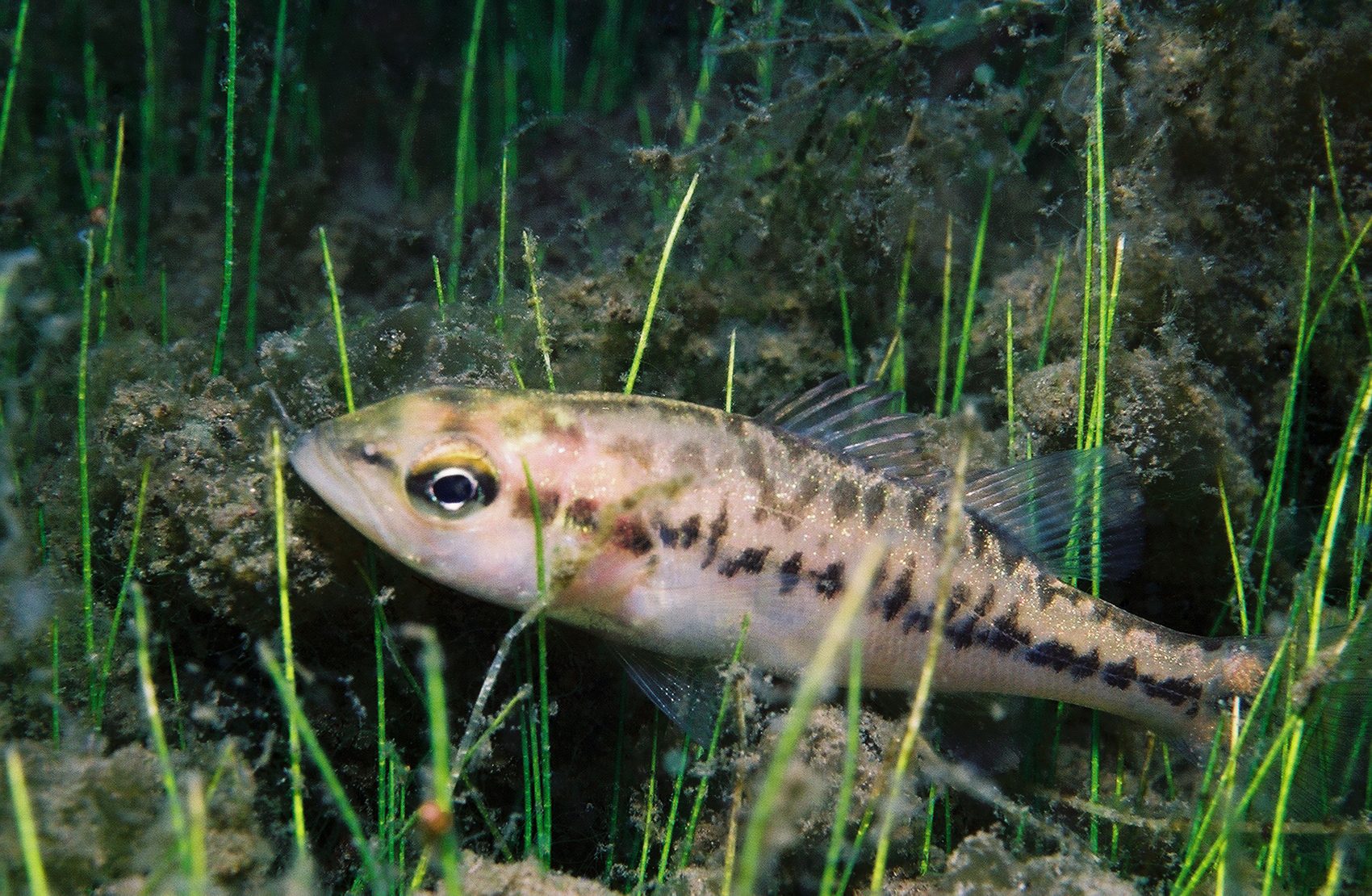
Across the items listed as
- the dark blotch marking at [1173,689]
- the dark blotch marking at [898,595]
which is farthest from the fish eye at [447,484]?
the dark blotch marking at [1173,689]

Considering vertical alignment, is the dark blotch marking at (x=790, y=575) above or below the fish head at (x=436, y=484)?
below

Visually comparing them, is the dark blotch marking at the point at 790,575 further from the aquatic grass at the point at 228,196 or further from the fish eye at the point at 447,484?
the aquatic grass at the point at 228,196


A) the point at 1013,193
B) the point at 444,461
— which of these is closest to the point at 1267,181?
the point at 1013,193

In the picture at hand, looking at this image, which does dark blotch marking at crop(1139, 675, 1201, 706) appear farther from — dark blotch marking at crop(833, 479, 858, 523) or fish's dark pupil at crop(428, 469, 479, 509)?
fish's dark pupil at crop(428, 469, 479, 509)

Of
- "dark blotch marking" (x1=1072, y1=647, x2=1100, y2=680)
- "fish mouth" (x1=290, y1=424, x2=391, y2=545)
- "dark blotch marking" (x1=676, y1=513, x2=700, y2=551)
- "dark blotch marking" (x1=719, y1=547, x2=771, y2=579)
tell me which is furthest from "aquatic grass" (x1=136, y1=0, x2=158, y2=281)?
"dark blotch marking" (x1=1072, y1=647, x2=1100, y2=680)

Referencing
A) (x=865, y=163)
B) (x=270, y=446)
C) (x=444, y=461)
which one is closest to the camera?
(x=444, y=461)

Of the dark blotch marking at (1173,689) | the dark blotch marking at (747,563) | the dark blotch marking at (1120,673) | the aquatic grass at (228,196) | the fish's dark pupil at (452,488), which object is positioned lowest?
the dark blotch marking at (1173,689)

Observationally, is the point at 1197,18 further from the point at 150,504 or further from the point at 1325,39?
the point at 150,504
